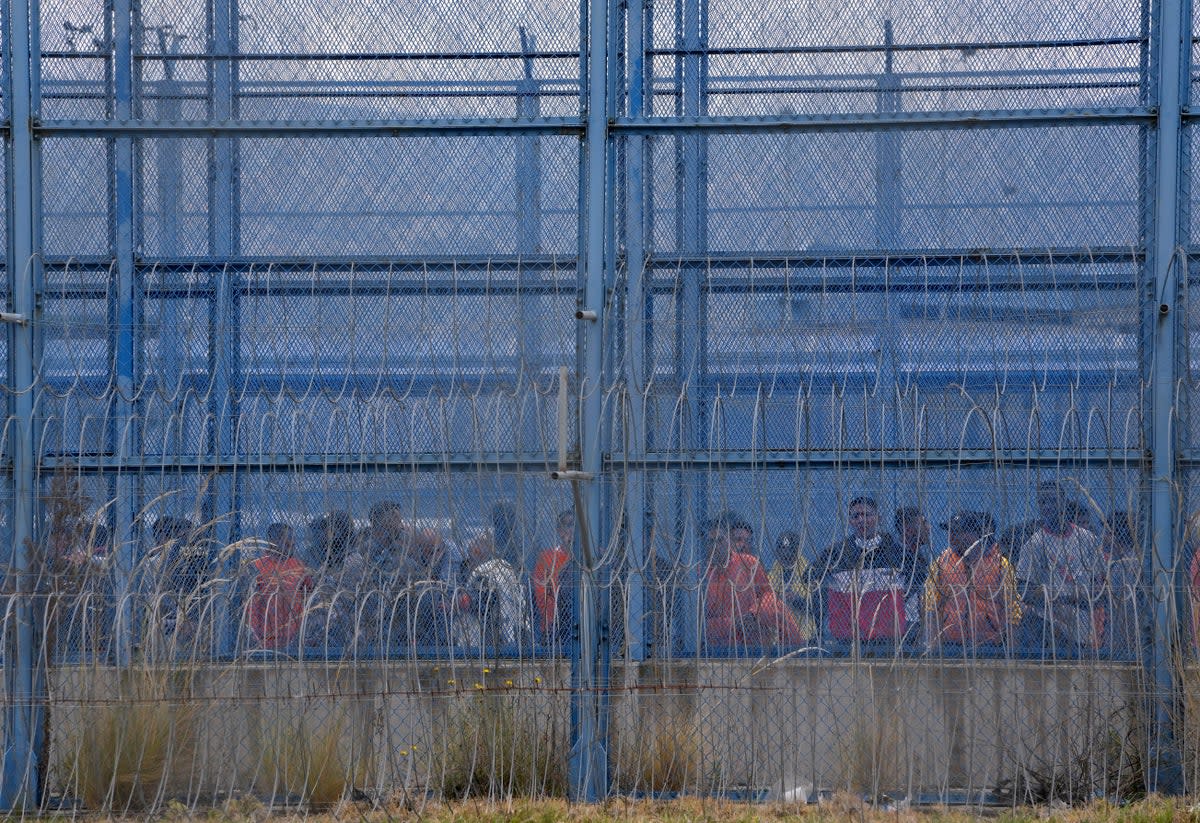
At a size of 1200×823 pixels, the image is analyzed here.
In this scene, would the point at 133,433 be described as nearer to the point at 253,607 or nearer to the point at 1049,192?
the point at 253,607

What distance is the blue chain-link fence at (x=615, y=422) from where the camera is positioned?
552cm

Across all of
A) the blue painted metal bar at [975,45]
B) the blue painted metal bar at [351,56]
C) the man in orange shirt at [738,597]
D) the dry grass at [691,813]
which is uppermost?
the blue painted metal bar at [975,45]

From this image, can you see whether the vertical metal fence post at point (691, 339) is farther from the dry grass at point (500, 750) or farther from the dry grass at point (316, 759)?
the dry grass at point (316, 759)

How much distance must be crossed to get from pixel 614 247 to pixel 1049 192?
1.75 m

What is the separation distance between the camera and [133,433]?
6.01 meters

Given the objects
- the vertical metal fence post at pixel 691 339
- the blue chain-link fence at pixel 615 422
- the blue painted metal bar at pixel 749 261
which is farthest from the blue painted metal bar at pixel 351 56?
the blue painted metal bar at pixel 749 261

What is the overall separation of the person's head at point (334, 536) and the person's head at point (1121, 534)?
2948 millimetres

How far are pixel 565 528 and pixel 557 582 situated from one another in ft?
0.72

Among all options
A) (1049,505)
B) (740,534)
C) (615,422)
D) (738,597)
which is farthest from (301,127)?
(1049,505)

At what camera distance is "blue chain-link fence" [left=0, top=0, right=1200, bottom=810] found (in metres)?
5.52

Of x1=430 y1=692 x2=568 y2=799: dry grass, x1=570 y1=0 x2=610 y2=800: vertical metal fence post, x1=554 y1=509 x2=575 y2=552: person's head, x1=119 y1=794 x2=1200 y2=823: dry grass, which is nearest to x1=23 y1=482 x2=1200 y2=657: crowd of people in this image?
x1=554 y1=509 x2=575 y2=552: person's head

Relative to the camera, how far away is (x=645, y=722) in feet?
18.3

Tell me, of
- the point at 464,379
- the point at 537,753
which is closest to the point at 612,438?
the point at 464,379

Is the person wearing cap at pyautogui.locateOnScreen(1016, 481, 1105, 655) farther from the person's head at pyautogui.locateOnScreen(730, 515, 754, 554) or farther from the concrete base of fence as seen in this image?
the person's head at pyautogui.locateOnScreen(730, 515, 754, 554)
